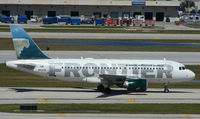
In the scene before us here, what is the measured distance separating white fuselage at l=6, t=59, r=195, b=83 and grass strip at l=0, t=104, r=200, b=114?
657 cm

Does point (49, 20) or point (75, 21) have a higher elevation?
point (49, 20)

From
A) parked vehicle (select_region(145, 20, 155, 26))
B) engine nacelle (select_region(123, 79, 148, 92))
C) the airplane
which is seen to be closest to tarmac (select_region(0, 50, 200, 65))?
the airplane

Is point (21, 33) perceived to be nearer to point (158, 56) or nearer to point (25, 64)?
point (25, 64)

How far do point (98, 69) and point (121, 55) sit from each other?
A: 26.1 meters

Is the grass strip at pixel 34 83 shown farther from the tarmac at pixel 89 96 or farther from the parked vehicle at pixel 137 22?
the parked vehicle at pixel 137 22

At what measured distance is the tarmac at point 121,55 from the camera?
65625 millimetres

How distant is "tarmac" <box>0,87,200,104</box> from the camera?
38281 millimetres

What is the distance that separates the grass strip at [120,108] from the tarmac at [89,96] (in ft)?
5.14

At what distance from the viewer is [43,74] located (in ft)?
139

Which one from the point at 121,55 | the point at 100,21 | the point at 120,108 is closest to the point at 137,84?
the point at 120,108

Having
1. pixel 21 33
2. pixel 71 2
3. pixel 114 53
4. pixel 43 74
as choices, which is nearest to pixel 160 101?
pixel 43 74

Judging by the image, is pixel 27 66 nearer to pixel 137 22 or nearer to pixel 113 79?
pixel 113 79

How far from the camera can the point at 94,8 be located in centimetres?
15800

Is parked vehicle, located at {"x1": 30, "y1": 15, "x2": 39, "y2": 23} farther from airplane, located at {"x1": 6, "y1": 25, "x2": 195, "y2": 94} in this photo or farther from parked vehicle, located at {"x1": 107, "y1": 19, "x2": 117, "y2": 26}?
airplane, located at {"x1": 6, "y1": 25, "x2": 195, "y2": 94}
